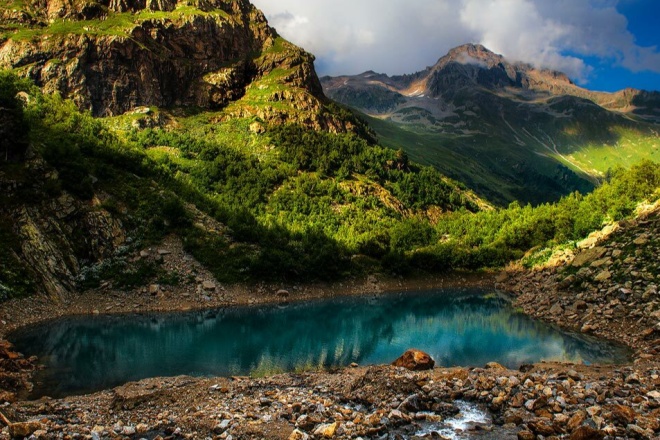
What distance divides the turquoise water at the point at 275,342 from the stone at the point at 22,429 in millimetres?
11002

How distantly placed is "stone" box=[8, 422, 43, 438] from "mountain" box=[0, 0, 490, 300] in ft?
126

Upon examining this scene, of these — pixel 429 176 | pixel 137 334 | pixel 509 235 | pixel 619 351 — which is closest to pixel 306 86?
pixel 429 176

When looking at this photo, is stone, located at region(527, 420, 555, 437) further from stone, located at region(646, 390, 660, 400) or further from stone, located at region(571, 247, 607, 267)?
stone, located at region(571, 247, 607, 267)

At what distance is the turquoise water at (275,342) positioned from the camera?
36.3m

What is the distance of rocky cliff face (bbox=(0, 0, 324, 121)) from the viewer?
120625mm

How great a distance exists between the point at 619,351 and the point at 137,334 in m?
47.5

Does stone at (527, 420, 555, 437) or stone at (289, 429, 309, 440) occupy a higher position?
stone at (527, 420, 555, 437)

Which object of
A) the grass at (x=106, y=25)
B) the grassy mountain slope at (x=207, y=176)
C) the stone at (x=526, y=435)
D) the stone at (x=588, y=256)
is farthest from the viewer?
the grass at (x=106, y=25)

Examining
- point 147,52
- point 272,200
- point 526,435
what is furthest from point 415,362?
point 147,52

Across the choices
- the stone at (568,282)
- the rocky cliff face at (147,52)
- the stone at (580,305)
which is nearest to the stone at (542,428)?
the stone at (580,305)

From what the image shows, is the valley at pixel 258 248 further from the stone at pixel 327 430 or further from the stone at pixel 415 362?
the stone at pixel 415 362

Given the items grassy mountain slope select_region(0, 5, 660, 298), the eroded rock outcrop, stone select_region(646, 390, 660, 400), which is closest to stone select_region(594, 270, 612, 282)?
stone select_region(646, 390, 660, 400)

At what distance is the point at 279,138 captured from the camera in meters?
129

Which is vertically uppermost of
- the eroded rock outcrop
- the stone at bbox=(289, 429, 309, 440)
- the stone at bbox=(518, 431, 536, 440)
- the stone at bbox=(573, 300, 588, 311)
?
the eroded rock outcrop
